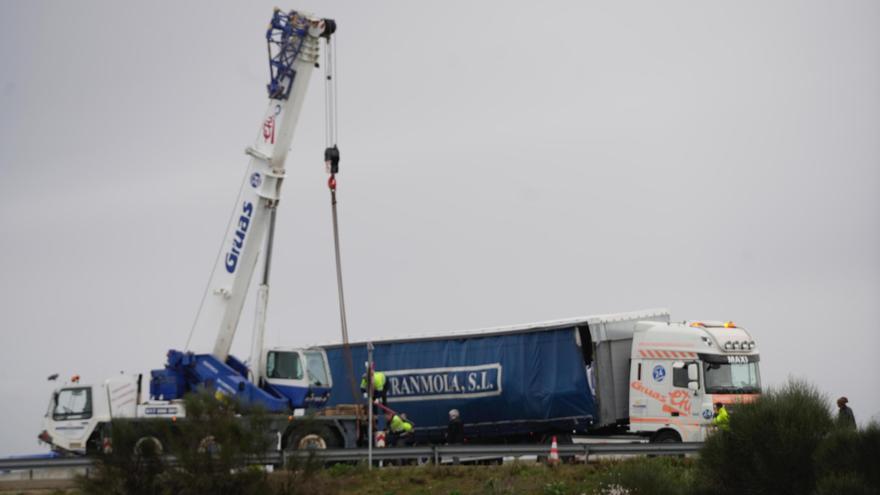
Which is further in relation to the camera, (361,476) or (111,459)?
(361,476)

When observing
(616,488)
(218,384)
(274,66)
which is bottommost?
(616,488)

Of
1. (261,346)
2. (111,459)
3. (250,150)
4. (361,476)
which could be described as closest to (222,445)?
(111,459)

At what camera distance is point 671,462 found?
83.8 ft

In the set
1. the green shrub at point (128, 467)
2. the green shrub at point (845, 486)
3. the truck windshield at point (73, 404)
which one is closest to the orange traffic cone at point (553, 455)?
the green shrub at point (845, 486)

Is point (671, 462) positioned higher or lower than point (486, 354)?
lower

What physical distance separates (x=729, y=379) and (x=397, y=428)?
7.99 metres

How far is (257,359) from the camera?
3038cm

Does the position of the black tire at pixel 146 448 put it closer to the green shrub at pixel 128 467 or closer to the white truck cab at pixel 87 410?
the green shrub at pixel 128 467

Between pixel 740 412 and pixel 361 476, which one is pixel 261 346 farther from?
pixel 740 412

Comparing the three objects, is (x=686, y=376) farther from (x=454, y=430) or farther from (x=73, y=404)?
→ (x=73, y=404)

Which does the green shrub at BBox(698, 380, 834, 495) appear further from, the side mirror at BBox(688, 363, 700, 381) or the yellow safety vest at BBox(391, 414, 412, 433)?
the yellow safety vest at BBox(391, 414, 412, 433)

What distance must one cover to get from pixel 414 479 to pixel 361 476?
103 cm

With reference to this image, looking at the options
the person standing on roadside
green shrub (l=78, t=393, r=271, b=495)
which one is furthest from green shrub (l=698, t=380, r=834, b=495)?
the person standing on roadside

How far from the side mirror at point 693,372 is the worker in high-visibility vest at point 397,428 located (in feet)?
22.3
